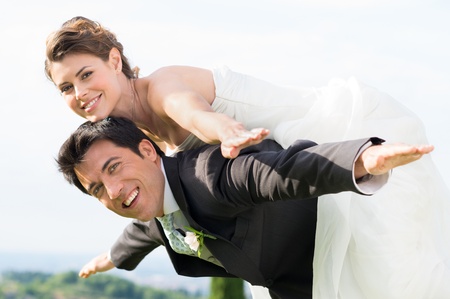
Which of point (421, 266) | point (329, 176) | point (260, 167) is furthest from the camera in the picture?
point (421, 266)

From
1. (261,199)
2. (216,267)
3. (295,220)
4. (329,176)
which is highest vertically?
(329,176)

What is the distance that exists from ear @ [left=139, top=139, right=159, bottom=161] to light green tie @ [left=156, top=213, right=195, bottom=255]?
34 cm

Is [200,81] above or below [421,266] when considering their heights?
above

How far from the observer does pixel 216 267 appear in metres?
4.48

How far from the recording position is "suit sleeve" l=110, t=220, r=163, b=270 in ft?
16.0

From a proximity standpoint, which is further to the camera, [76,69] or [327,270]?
[76,69]

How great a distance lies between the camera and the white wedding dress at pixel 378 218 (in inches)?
154

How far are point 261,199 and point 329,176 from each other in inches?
18.3

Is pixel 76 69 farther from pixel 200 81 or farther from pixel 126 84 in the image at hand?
pixel 200 81

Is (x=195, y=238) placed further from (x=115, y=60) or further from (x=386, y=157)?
(x=386, y=157)

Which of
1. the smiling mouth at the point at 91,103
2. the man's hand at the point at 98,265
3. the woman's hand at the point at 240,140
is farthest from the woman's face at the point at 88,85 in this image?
the man's hand at the point at 98,265

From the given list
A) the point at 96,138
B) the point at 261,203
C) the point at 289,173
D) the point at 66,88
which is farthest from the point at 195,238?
the point at 66,88

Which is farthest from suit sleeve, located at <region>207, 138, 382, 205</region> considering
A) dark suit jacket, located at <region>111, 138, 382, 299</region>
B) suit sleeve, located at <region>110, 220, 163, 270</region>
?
suit sleeve, located at <region>110, 220, 163, 270</region>

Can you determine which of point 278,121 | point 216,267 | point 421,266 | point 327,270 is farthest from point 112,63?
point 421,266
